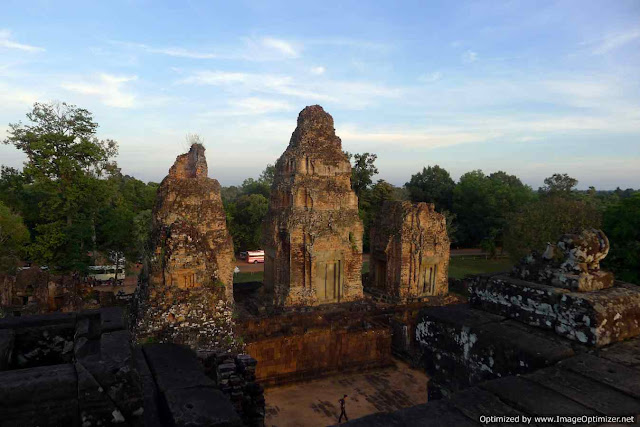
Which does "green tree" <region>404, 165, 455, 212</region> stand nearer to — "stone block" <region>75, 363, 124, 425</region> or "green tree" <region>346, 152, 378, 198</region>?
"green tree" <region>346, 152, 378, 198</region>

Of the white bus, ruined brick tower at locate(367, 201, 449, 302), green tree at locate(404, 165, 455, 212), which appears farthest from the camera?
green tree at locate(404, 165, 455, 212)

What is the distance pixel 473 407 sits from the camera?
199cm

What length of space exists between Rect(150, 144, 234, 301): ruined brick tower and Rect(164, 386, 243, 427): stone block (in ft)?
17.8

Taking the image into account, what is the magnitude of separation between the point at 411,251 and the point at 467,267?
54.9ft

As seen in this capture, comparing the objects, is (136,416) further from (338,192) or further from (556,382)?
(338,192)

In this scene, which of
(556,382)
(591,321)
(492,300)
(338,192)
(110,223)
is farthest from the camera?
(110,223)

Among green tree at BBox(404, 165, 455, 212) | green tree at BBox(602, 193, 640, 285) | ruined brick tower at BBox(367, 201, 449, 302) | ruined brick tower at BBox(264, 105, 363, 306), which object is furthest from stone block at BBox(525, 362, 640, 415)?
green tree at BBox(404, 165, 455, 212)

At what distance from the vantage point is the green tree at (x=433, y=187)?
43.1 metres

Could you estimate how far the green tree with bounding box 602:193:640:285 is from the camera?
16.8 meters

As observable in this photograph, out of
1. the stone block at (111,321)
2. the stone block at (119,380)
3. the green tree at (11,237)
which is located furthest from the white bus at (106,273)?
the stone block at (119,380)

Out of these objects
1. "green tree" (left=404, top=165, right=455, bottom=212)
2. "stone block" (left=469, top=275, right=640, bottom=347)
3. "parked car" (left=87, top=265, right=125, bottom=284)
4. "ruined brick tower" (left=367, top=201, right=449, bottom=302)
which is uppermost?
"green tree" (left=404, top=165, right=455, bottom=212)

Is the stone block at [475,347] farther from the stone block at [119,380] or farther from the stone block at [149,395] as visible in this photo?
the stone block at [149,395]

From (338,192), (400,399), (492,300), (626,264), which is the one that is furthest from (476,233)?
(492,300)

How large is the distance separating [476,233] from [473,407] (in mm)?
40660
